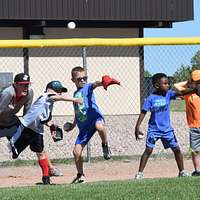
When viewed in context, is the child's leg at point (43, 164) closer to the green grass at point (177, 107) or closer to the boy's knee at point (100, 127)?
the boy's knee at point (100, 127)

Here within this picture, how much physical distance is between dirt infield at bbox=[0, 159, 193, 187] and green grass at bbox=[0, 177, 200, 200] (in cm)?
149

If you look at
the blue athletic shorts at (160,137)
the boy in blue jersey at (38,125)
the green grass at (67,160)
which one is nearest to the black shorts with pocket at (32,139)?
the boy in blue jersey at (38,125)

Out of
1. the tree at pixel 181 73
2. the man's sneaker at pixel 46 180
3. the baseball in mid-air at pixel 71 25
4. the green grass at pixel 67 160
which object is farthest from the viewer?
the baseball in mid-air at pixel 71 25

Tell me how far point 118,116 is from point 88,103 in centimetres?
1012

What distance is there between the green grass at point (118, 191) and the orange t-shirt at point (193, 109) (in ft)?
5.64

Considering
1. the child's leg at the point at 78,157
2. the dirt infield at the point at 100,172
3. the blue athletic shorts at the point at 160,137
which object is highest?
the blue athletic shorts at the point at 160,137

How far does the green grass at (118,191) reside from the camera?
23.5 ft

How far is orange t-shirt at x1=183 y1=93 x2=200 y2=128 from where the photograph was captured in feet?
32.6

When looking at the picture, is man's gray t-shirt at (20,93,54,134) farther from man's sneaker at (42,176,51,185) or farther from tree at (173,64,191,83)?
tree at (173,64,191,83)

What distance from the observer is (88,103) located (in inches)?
367

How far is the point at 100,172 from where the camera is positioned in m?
10.6

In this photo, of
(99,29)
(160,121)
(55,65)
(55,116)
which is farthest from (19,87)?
(99,29)

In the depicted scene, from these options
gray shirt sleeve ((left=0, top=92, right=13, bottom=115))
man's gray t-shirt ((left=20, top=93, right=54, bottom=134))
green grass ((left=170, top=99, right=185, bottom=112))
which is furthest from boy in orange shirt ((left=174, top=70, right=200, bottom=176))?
green grass ((left=170, top=99, right=185, bottom=112))

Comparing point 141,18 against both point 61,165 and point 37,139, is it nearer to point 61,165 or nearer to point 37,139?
point 61,165
